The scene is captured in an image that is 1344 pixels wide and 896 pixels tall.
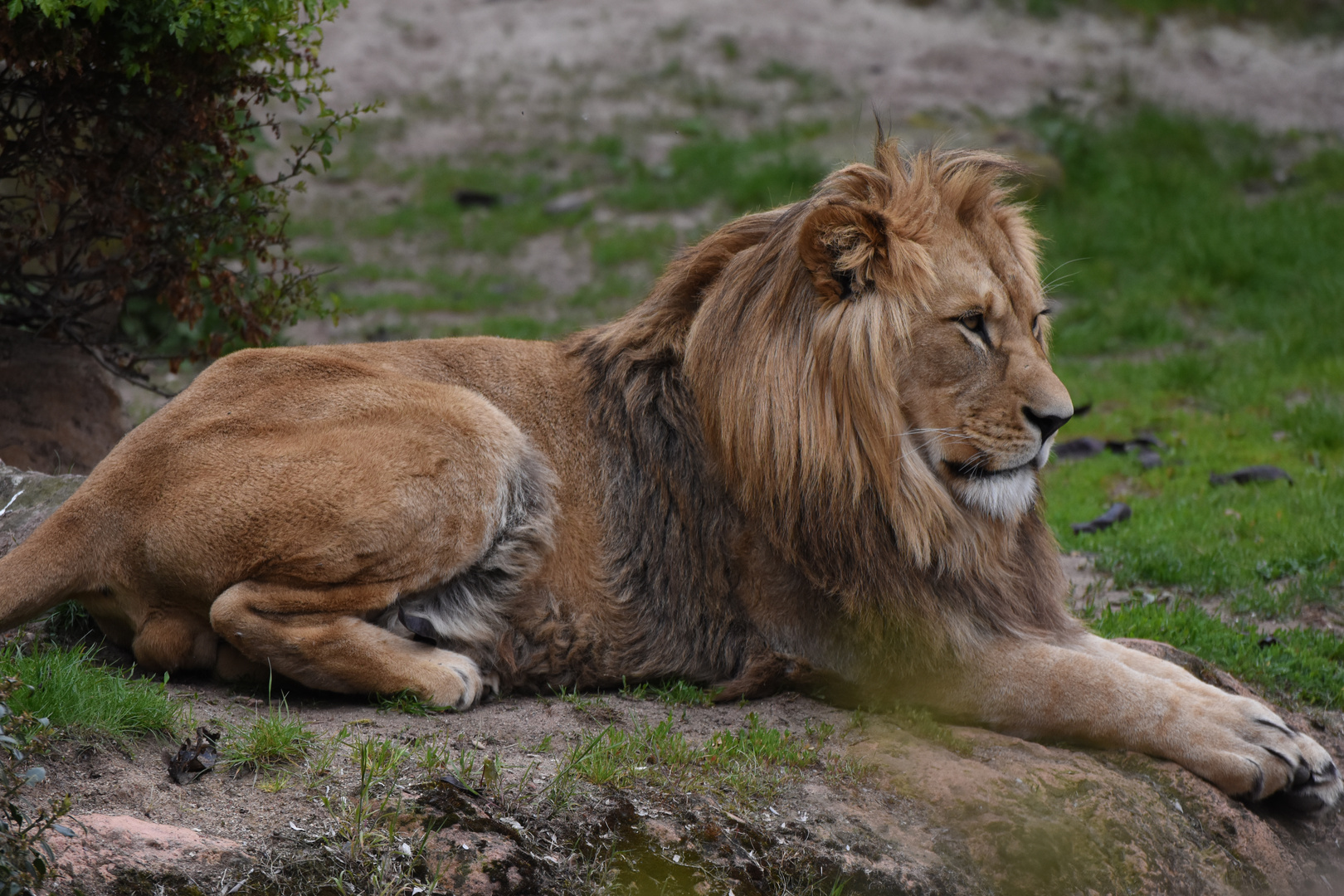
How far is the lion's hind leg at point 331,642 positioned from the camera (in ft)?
12.7

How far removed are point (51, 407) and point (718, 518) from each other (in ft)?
11.6

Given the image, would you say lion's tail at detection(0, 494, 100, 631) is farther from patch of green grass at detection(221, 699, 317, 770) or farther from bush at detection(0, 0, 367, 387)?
bush at detection(0, 0, 367, 387)

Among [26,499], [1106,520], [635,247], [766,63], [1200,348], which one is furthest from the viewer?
[766,63]

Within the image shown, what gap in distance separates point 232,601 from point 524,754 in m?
1.01

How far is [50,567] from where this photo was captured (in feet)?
12.5

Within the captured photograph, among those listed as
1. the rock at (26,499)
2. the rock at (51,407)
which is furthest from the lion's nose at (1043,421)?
the rock at (51,407)

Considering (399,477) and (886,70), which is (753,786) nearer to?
(399,477)

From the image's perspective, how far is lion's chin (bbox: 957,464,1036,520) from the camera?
13.5 ft

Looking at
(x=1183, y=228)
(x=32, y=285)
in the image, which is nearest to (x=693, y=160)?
(x=1183, y=228)

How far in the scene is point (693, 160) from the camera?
13.9m

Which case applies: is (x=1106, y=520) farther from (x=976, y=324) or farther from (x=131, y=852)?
(x=131, y=852)

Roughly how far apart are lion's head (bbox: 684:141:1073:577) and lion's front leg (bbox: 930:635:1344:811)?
1.30 ft

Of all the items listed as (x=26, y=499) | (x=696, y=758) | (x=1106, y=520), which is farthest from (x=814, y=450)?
(x=1106, y=520)

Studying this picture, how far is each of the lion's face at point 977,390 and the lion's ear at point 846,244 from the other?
198mm
